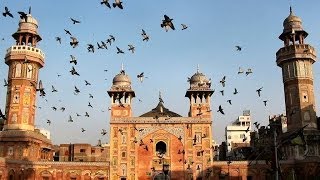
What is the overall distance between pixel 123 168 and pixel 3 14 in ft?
101

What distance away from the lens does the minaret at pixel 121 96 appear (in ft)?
154

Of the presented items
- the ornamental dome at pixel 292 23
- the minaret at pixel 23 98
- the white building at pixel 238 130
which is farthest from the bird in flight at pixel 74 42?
the white building at pixel 238 130

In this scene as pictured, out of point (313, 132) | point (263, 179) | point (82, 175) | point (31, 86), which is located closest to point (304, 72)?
point (313, 132)

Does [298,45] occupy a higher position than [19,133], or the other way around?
[298,45]

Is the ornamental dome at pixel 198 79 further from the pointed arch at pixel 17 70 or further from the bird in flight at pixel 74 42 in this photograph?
the bird in flight at pixel 74 42

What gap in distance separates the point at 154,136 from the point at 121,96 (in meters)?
5.96

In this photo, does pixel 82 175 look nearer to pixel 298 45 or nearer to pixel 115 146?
pixel 115 146

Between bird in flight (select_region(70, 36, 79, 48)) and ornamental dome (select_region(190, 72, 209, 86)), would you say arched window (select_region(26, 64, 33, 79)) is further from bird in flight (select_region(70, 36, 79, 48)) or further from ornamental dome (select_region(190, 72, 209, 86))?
bird in flight (select_region(70, 36, 79, 48))

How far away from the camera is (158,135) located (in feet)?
153

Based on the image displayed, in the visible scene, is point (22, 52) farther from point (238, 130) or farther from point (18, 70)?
point (238, 130)

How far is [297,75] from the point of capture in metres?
46.1

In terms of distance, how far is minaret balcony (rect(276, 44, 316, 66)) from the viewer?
153ft

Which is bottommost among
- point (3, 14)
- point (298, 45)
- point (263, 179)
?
point (263, 179)

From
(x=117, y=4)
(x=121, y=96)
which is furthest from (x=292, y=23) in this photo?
(x=117, y=4)
